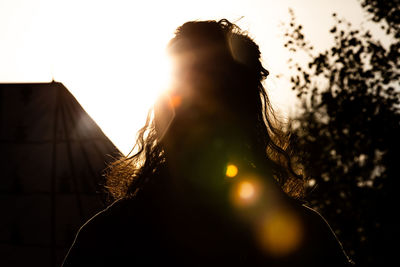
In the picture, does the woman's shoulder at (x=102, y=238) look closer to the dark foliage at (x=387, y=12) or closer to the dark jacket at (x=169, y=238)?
the dark jacket at (x=169, y=238)

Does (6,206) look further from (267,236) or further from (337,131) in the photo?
Answer: (267,236)

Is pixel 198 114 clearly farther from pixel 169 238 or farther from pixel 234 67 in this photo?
pixel 169 238

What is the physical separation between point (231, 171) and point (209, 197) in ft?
0.56

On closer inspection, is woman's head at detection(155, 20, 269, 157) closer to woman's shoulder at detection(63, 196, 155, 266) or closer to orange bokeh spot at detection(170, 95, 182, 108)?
orange bokeh spot at detection(170, 95, 182, 108)

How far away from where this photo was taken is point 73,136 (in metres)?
18.7

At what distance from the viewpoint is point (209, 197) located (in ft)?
6.84

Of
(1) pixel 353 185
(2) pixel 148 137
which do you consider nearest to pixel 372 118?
(1) pixel 353 185

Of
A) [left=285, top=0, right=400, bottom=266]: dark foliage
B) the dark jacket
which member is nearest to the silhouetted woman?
the dark jacket

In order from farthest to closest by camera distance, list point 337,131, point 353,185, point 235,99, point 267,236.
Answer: point 353,185 < point 337,131 < point 235,99 < point 267,236

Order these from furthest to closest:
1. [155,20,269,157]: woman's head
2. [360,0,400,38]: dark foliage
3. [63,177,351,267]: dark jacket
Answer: [360,0,400,38]: dark foliage < [155,20,269,157]: woman's head < [63,177,351,267]: dark jacket

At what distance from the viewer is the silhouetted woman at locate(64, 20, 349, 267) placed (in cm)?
208

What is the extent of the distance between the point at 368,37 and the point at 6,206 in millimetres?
13428

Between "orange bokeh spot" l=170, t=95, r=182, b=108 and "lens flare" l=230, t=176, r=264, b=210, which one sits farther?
"orange bokeh spot" l=170, t=95, r=182, b=108

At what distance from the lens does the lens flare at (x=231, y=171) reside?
2.15 meters
